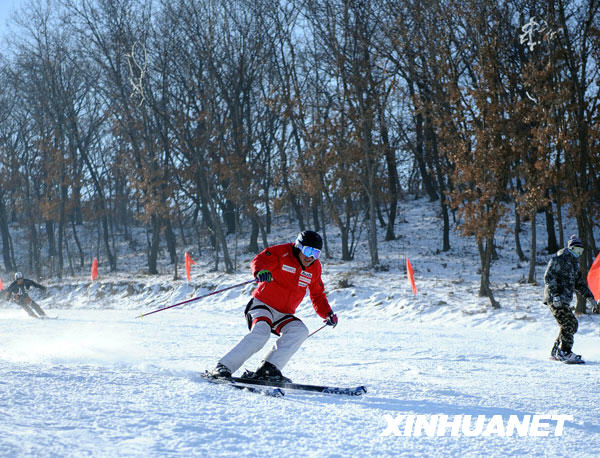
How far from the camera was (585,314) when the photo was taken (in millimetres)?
11711

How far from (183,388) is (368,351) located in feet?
13.6

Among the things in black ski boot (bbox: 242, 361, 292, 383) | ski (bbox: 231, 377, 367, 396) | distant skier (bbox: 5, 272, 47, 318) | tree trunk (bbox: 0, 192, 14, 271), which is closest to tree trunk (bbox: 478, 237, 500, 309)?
ski (bbox: 231, 377, 367, 396)

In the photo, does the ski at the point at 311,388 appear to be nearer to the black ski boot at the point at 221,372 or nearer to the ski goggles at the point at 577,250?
the black ski boot at the point at 221,372

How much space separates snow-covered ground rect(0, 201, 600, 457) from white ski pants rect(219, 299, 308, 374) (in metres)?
0.36

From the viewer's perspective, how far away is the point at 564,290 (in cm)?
751

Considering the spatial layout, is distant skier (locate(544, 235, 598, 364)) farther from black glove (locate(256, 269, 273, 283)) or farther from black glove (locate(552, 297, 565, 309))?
black glove (locate(256, 269, 273, 283))

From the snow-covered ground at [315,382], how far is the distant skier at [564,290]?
390mm

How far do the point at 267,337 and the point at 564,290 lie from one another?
15.3 feet

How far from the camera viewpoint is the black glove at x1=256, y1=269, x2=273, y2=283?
5.02 m

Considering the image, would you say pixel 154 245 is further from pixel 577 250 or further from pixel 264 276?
pixel 264 276

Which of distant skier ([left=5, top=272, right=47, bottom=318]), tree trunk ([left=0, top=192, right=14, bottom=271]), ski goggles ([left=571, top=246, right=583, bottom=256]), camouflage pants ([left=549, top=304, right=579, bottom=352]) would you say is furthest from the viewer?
tree trunk ([left=0, top=192, right=14, bottom=271])

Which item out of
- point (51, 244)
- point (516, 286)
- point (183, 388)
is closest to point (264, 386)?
point (183, 388)

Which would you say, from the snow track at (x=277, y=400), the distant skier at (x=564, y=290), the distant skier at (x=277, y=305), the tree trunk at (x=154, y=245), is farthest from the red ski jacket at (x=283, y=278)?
the tree trunk at (x=154, y=245)

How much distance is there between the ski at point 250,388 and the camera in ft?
15.2
